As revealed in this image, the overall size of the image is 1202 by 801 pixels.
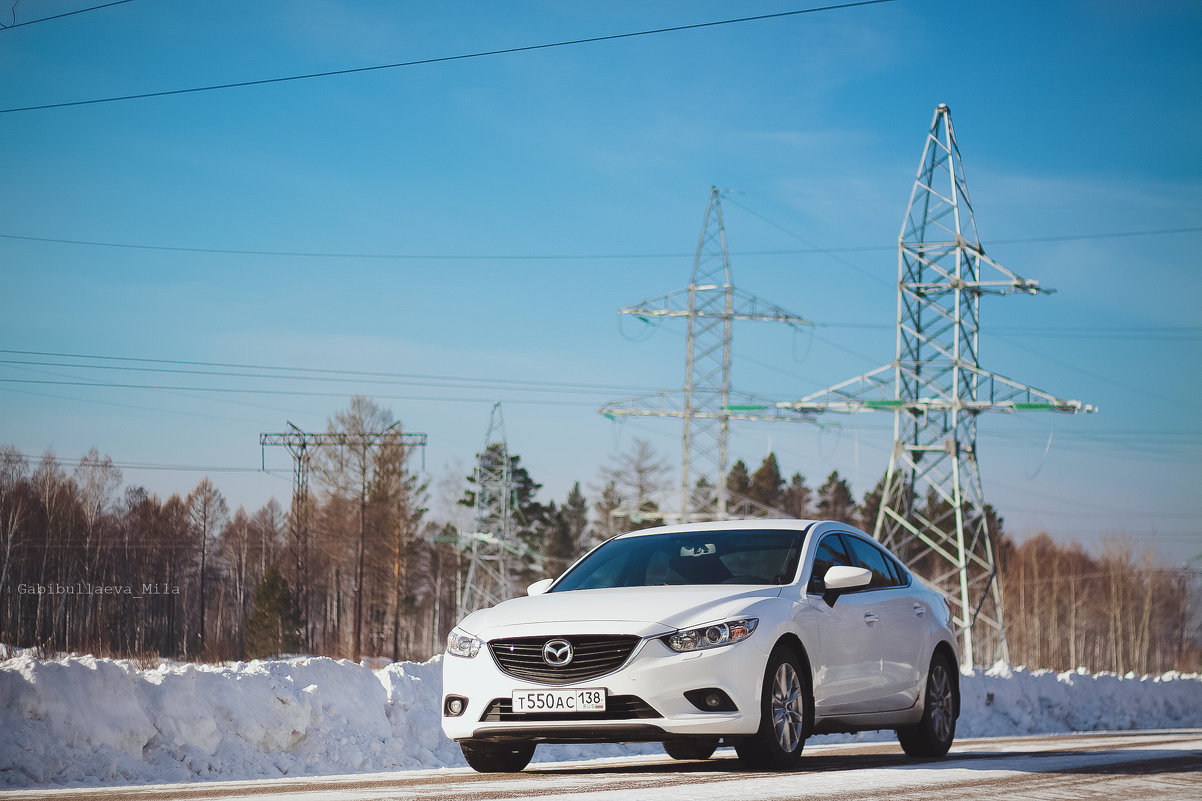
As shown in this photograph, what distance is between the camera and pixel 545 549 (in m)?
104

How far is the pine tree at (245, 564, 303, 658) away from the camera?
53938 mm

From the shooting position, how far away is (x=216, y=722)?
10.1 metres

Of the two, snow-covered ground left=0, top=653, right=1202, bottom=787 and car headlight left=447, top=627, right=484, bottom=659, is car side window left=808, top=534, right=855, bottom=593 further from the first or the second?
snow-covered ground left=0, top=653, right=1202, bottom=787

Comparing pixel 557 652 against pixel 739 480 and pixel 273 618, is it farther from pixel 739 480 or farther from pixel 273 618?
pixel 739 480

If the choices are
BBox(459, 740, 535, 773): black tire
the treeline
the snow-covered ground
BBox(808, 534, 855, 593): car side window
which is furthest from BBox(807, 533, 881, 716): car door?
the treeline

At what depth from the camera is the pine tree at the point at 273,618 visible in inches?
2124

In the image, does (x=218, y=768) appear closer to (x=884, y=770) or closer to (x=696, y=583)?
(x=696, y=583)

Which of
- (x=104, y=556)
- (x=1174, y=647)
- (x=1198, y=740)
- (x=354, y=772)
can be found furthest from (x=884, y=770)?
(x=1174, y=647)

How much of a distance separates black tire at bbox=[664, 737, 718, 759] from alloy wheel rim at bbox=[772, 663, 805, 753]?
0.41 meters

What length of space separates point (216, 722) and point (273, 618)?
1895 inches

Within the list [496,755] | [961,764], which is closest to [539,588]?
[496,755]

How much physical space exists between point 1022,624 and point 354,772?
94.7 metres

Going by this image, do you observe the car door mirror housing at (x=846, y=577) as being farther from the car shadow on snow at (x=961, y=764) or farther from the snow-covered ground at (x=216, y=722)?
the snow-covered ground at (x=216, y=722)

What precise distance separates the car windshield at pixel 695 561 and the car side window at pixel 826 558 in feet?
0.52
